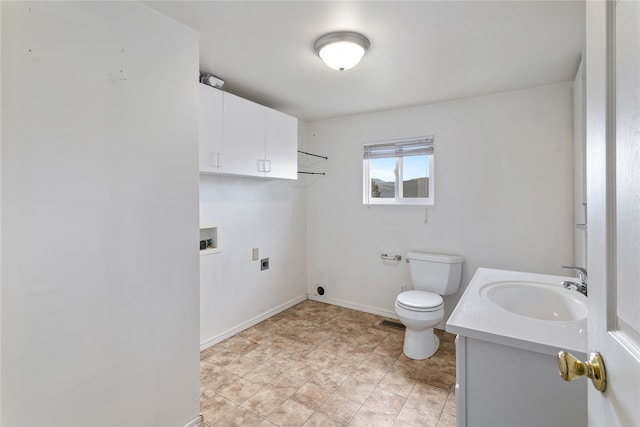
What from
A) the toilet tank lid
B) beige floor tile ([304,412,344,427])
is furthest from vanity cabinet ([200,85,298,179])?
beige floor tile ([304,412,344,427])

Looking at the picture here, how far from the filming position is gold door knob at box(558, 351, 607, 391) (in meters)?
0.58

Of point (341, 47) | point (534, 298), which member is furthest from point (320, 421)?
point (341, 47)

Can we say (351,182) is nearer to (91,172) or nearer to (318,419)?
(318,419)

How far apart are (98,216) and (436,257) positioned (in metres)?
2.54

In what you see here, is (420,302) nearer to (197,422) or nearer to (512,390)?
(512,390)

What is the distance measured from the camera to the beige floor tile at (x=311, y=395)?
190cm

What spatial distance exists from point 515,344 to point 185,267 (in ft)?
5.03

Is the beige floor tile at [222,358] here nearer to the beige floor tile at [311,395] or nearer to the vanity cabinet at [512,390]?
the beige floor tile at [311,395]

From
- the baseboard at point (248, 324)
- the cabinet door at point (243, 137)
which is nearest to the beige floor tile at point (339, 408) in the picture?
the baseboard at point (248, 324)

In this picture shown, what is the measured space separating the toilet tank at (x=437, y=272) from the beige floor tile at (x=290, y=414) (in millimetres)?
1541

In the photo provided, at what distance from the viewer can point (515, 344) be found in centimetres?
111

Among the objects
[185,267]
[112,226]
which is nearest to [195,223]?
[185,267]

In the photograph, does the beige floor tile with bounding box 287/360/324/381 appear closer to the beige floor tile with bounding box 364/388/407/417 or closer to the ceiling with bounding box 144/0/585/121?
the beige floor tile with bounding box 364/388/407/417

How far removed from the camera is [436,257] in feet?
9.25
